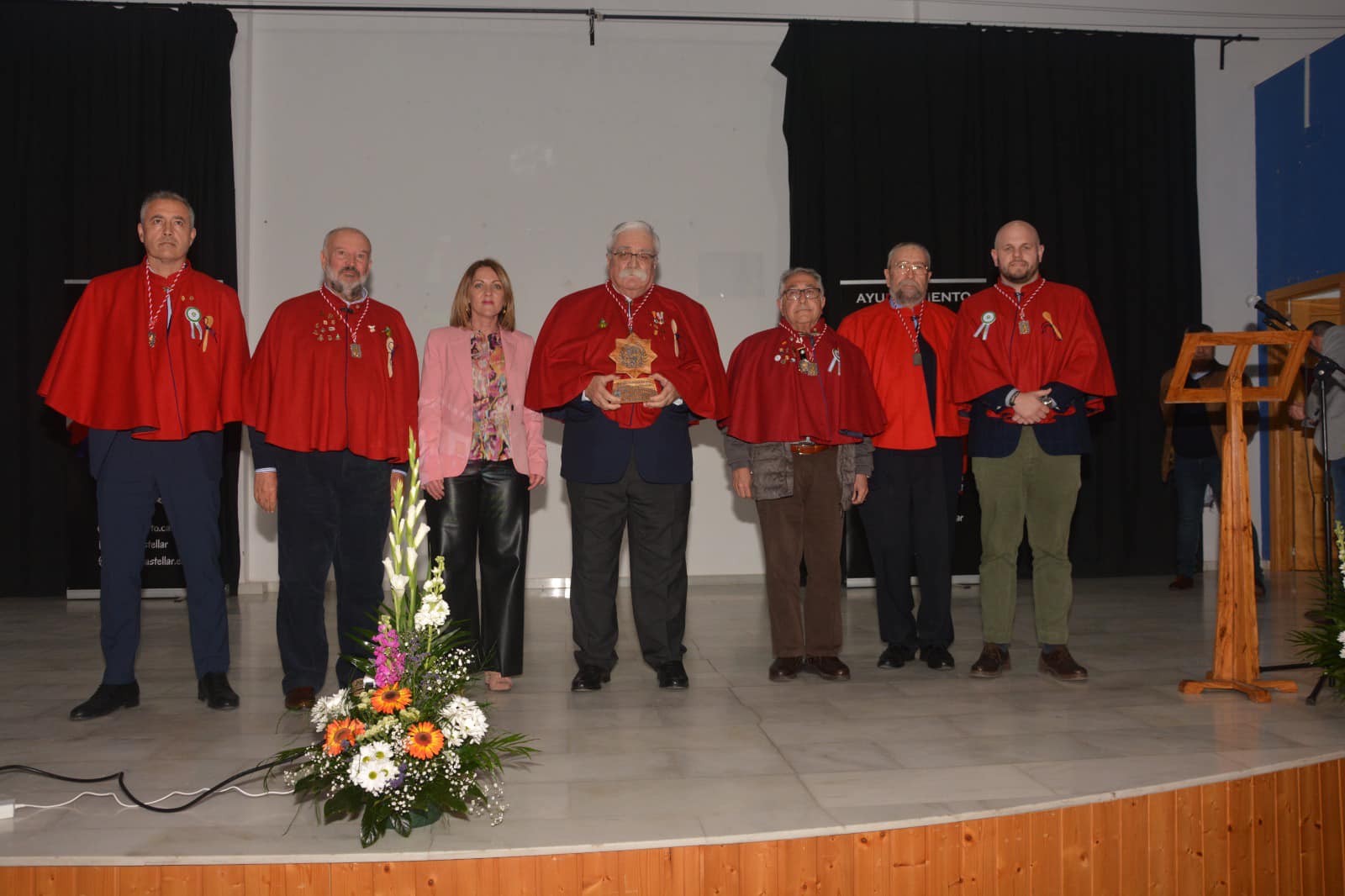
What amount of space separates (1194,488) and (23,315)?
25.0ft

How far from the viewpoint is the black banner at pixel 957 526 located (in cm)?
667

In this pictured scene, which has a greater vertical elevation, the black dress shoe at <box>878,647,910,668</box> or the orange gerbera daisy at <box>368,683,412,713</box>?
the orange gerbera daisy at <box>368,683,412,713</box>

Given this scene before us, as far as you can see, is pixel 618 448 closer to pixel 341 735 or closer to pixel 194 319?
pixel 194 319

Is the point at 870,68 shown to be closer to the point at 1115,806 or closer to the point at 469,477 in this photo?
the point at 469,477

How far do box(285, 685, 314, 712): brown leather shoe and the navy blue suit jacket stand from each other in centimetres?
115

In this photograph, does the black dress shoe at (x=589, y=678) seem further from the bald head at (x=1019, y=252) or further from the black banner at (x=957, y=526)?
the black banner at (x=957, y=526)

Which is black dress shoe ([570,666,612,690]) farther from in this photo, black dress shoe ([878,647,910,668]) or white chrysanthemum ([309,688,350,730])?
white chrysanthemum ([309,688,350,730])

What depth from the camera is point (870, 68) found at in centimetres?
714

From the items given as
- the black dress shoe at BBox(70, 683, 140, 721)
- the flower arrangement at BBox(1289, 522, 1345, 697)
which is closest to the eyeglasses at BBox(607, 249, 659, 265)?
Result: the black dress shoe at BBox(70, 683, 140, 721)

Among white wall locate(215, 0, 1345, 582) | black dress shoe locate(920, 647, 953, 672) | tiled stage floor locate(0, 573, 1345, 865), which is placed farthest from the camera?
white wall locate(215, 0, 1345, 582)

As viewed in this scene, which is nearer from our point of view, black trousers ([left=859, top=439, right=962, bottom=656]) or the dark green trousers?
the dark green trousers

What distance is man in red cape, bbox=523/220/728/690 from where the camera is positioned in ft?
12.2

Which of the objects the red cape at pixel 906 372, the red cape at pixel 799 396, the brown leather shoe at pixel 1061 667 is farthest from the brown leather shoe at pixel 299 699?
the brown leather shoe at pixel 1061 667

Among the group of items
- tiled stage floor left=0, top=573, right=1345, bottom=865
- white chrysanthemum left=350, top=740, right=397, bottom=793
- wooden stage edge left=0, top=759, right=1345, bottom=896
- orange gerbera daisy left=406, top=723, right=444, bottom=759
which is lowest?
wooden stage edge left=0, top=759, right=1345, bottom=896
